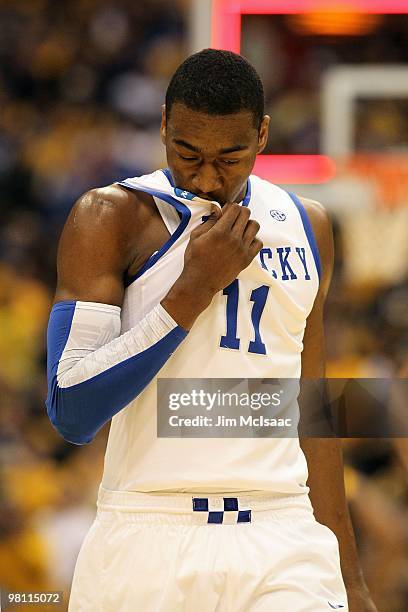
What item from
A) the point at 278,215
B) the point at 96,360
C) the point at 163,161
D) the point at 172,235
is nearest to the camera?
the point at 96,360

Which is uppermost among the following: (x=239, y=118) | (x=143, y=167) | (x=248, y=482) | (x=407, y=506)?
(x=239, y=118)

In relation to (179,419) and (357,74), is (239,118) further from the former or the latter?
(357,74)

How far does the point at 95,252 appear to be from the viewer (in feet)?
5.51

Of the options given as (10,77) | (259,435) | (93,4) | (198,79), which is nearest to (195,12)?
(93,4)

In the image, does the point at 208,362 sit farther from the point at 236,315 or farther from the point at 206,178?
the point at 206,178

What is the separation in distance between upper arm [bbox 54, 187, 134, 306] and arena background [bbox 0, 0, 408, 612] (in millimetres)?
1029

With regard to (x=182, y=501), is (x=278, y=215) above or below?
above

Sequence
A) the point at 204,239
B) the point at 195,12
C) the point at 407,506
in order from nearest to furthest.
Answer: the point at 204,239, the point at 195,12, the point at 407,506

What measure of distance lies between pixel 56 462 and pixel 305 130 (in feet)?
3.78

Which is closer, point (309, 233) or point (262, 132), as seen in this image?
point (262, 132)

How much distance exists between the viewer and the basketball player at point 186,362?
1646mm

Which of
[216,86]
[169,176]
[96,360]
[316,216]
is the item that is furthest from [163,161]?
[96,360]

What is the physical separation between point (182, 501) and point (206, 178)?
1.70 ft

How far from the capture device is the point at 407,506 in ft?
9.59
